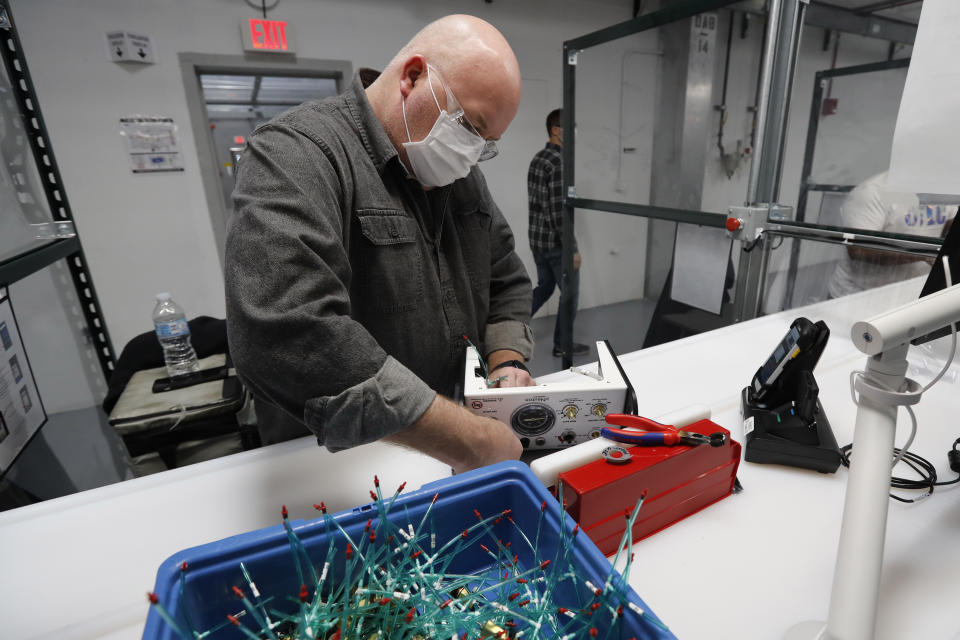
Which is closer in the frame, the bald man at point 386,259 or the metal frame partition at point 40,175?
the bald man at point 386,259

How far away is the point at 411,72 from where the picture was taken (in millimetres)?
816

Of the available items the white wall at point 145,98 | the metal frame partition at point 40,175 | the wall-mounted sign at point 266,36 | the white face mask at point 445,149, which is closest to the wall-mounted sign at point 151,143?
the white wall at point 145,98

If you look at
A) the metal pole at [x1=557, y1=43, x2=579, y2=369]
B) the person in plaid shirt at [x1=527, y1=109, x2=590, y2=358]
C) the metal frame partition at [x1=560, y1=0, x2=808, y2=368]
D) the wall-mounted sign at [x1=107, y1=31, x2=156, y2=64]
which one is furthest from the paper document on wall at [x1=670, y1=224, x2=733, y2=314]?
the wall-mounted sign at [x1=107, y1=31, x2=156, y2=64]

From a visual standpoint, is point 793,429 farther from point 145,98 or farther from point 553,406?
point 145,98

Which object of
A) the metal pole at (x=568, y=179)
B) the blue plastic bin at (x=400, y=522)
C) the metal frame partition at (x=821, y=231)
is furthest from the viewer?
the metal pole at (x=568, y=179)

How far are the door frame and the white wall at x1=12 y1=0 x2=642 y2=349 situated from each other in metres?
0.03

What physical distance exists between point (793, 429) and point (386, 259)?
705mm

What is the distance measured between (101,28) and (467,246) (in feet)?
7.93

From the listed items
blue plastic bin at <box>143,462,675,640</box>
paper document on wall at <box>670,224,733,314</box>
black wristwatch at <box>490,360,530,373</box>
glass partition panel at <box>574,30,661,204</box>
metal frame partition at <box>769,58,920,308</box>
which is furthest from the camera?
glass partition panel at <box>574,30,661,204</box>

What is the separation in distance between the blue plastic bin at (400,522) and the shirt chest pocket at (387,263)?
451 millimetres

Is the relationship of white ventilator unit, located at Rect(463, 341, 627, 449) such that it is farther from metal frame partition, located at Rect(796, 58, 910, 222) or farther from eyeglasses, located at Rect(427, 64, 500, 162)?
metal frame partition, located at Rect(796, 58, 910, 222)

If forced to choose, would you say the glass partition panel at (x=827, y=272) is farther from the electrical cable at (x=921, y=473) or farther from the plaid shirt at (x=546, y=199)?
the plaid shirt at (x=546, y=199)

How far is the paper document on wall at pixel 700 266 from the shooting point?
176 cm

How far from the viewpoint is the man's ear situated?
80cm
